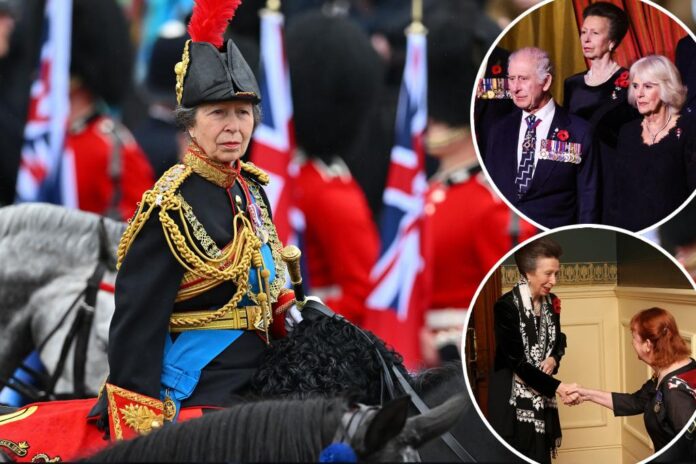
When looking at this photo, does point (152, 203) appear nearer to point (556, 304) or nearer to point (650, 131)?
point (556, 304)

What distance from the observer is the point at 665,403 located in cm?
365

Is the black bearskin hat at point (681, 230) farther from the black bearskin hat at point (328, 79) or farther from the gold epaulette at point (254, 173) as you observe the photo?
the gold epaulette at point (254, 173)

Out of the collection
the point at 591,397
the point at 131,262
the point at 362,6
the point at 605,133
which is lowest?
the point at 591,397

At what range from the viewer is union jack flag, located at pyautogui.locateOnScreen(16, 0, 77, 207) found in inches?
287

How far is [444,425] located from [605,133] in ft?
5.67

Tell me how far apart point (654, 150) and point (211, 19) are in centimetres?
172

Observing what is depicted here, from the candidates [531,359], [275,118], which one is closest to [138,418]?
[531,359]

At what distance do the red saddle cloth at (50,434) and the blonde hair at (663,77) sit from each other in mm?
1951

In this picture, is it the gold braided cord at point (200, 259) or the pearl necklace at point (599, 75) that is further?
the pearl necklace at point (599, 75)

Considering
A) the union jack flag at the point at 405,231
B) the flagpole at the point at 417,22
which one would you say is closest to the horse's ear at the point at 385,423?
the union jack flag at the point at 405,231

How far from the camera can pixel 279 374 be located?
3.36 m

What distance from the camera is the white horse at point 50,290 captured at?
18.4 ft

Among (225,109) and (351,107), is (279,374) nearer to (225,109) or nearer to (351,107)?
(225,109)

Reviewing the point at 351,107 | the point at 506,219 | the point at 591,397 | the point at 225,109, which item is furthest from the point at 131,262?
the point at 351,107
